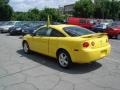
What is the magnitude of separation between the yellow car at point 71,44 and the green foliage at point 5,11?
3987cm

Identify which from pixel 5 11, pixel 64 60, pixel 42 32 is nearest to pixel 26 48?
pixel 42 32

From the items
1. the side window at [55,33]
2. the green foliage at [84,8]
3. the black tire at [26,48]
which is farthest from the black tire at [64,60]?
the green foliage at [84,8]

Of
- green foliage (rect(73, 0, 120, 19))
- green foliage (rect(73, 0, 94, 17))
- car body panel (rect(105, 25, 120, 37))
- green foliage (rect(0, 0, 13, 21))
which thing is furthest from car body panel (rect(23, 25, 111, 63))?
green foliage (rect(73, 0, 94, 17))

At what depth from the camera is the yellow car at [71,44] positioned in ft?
23.1

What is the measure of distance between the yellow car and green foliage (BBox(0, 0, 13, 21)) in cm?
3987

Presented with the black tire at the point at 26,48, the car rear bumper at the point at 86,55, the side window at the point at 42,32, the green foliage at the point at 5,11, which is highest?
the green foliage at the point at 5,11

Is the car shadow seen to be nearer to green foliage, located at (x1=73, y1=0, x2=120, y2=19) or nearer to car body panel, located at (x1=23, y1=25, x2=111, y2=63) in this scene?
A: car body panel, located at (x1=23, y1=25, x2=111, y2=63)

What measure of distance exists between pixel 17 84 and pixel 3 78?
782 millimetres

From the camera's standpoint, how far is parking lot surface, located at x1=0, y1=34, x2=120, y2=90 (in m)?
5.94

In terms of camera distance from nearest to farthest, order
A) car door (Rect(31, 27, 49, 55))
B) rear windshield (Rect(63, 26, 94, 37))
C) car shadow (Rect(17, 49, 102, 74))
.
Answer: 1. car shadow (Rect(17, 49, 102, 74))
2. rear windshield (Rect(63, 26, 94, 37))
3. car door (Rect(31, 27, 49, 55))

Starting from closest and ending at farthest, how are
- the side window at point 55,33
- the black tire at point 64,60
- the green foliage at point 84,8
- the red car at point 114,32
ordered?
the black tire at point 64,60, the side window at point 55,33, the red car at point 114,32, the green foliage at point 84,8

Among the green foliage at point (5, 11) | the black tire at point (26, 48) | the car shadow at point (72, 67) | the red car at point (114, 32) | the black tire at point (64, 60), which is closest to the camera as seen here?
the car shadow at point (72, 67)

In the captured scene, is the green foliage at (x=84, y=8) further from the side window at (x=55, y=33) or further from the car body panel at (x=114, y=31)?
the side window at (x=55, y=33)

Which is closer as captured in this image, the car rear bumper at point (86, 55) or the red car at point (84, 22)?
the car rear bumper at point (86, 55)
